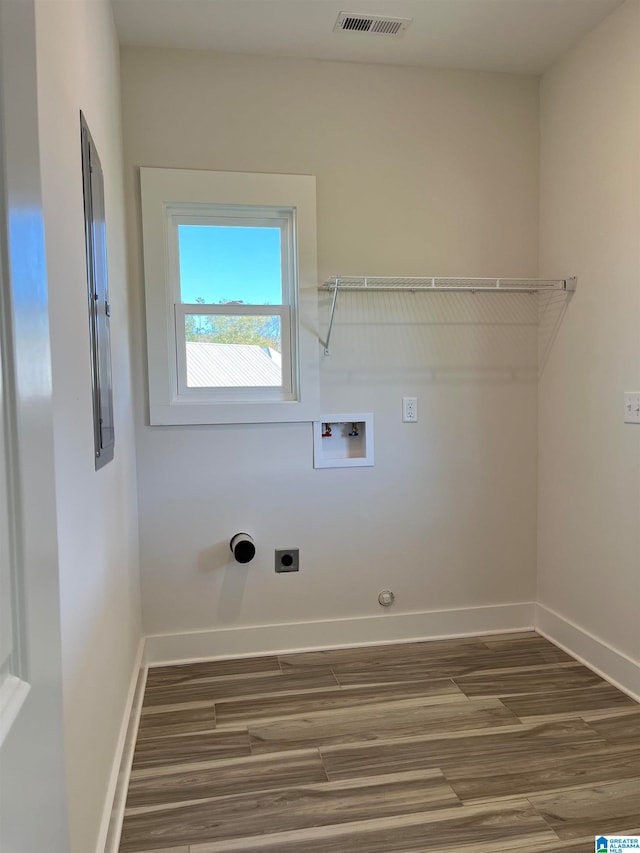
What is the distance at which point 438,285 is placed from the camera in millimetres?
2699

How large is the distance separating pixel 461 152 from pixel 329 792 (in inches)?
106

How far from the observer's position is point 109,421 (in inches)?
67.9

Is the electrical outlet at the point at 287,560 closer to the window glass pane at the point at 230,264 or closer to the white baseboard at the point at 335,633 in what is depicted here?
the white baseboard at the point at 335,633

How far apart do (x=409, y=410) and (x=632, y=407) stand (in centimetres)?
94

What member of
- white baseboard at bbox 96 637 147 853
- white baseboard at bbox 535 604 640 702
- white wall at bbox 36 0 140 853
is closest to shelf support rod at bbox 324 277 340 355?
white wall at bbox 36 0 140 853

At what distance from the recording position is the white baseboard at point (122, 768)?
146cm

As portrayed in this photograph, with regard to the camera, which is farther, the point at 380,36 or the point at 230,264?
the point at 230,264

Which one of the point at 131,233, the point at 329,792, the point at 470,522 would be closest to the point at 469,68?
the point at 131,233

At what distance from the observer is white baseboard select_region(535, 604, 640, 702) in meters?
2.24

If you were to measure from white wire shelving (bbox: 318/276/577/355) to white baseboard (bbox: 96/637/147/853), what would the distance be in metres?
1.63


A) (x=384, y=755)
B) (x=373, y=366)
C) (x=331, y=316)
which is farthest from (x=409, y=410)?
(x=384, y=755)

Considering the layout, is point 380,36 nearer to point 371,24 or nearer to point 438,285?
point 371,24

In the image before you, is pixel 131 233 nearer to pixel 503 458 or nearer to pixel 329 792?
pixel 503 458

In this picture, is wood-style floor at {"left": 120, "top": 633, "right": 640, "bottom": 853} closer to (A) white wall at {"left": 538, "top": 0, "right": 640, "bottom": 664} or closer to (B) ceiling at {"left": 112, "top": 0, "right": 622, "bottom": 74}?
(A) white wall at {"left": 538, "top": 0, "right": 640, "bottom": 664}
